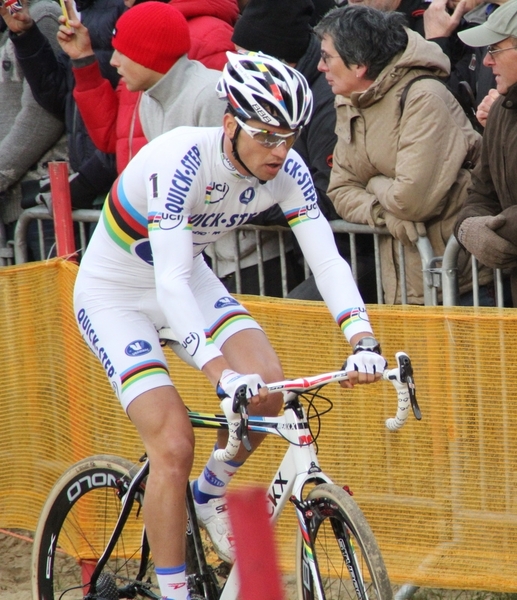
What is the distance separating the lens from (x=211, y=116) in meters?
5.70

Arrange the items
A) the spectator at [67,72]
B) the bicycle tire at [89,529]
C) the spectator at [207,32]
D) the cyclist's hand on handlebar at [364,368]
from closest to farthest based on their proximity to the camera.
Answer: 1. the cyclist's hand on handlebar at [364,368]
2. the bicycle tire at [89,529]
3. the spectator at [207,32]
4. the spectator at [67,72]

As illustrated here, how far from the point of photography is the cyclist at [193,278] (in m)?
3.84

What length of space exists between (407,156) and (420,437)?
1.33 meters

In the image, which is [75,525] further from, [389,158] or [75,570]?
[389,158]

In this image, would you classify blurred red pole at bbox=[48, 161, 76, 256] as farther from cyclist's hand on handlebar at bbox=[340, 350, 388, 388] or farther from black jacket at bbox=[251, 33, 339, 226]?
cyclist's hand on handlebar at bbox=[340, 350, 388, 388]

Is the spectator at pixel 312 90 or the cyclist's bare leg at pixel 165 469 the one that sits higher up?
the spectator at pixel 312 90

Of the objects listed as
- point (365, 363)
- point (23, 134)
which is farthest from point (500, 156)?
point (23, 134)

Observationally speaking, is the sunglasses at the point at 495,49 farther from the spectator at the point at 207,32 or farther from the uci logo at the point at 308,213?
the spectator at the point at 207,32

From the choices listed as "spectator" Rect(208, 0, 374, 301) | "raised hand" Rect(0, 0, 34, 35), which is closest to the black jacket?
"spectator" Rect(208, 0, 374, 301)

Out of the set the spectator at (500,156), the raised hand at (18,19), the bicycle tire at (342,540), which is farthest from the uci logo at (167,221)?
the raised hand at (18,19)

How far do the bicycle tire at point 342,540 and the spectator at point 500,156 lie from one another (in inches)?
58.1

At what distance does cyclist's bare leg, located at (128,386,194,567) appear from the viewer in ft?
13.2

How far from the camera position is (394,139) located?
16.9 feet

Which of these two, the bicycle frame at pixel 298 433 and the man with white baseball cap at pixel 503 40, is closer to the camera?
the bicycle frame at pixel 298 433
